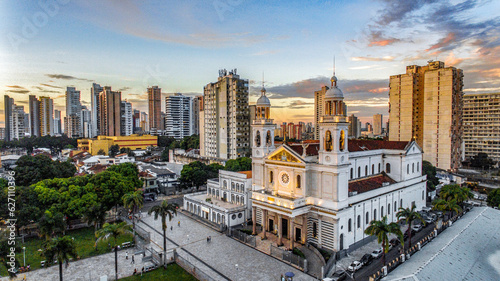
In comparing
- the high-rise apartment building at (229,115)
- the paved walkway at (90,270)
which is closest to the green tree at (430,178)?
the high-rise apartment building at (229,115)

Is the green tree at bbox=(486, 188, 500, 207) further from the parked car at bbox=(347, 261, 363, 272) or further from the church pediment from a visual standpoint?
the church pediment

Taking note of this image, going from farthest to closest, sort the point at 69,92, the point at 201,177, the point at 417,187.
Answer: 1. the point at 69,92
2. the point at 201,177
3. the point at 417,187

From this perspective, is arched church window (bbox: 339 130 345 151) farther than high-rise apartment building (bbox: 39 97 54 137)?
No

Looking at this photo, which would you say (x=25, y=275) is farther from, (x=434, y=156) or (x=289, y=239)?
(x=434, y=156)

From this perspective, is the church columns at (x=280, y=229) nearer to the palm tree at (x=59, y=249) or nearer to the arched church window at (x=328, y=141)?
the arched church window at (x=328, y=141)

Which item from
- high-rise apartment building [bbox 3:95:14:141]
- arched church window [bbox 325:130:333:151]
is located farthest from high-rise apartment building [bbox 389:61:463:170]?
high-rise apartment building [bbox 3:95:14:141]

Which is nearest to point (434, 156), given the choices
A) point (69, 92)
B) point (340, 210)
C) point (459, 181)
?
point (459, 181)

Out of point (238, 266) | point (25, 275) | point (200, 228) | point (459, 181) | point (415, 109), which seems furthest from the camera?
point (415, 109)
